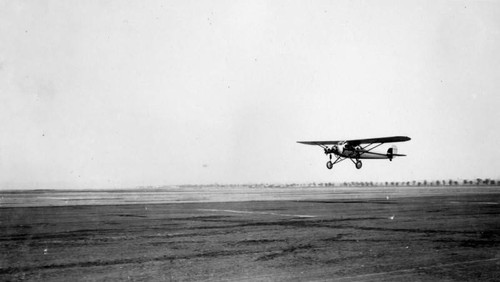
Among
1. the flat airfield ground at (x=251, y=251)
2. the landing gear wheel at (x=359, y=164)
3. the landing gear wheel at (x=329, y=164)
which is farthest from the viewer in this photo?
the landing gear wheel at (x=359, y=164)

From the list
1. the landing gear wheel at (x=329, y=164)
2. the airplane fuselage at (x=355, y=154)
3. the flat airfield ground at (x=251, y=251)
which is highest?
the airplane fuselage at (x=355, y=154)

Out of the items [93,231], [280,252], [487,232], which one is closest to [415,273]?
[280,252]

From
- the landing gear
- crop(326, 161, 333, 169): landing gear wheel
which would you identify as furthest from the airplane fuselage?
crop(326, 161, 333, 169): landing gear wheel

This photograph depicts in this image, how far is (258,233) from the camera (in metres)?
13.0

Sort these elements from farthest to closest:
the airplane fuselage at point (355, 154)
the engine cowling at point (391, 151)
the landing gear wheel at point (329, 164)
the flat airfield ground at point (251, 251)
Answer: the engine cowling at point (391, 151) → the airplane fuselage at point (355, 154) → the landing gear wheel at point (329, 164) → the flat airfield ground at point (251, 251)

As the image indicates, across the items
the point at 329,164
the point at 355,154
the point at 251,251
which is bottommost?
the point at 251,251

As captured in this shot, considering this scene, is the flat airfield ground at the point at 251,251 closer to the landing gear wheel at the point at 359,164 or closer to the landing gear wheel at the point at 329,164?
the landing gear wheel at the point at 329,164

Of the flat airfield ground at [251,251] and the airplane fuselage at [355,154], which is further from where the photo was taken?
the airplane fuselage at [355,154]

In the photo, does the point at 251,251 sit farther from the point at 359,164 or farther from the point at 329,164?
the point at 359,164

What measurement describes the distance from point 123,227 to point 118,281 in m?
7.81

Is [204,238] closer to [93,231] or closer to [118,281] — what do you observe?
[93,231]

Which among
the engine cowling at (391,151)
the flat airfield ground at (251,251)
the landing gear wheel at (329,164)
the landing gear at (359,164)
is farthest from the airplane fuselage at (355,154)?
the flat airfield ground at (251,251)

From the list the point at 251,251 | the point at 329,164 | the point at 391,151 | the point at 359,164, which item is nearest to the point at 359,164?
the point at 359,164

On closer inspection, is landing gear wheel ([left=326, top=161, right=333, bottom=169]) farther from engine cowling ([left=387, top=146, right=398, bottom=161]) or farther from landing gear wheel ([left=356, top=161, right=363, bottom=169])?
engine cowling ([left=387, top=146, right=398, bottom=161])
